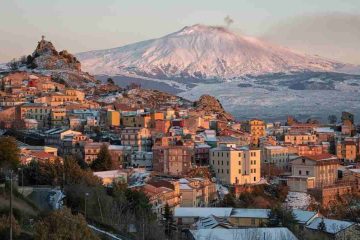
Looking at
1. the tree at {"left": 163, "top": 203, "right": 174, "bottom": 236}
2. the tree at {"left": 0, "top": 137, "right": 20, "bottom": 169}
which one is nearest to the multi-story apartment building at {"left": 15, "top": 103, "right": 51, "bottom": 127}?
the tree at {"left": 0, "top": 137, "right": 20, "bottom": 169}

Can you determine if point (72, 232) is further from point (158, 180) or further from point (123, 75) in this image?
point (123, 75)

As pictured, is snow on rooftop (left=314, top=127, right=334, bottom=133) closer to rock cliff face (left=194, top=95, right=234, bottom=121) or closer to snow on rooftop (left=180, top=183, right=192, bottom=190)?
rock cliff face (left=194, top=95, right=234, bottom=121)

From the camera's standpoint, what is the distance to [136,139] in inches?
1217

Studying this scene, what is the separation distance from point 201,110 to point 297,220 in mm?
21706

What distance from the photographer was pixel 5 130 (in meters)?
32.3

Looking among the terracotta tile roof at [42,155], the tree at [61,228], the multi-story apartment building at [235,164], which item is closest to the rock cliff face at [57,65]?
the multi-story apartment building at [235,164]

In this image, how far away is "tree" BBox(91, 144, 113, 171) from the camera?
26.8m

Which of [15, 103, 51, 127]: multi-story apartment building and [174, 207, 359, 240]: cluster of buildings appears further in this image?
[15, 103, 51, 127]: multi-story apartment building

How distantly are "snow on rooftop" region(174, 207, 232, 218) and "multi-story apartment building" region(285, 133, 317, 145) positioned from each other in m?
15.2

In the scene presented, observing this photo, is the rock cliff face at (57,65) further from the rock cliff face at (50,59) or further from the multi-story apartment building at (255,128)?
the multi-story apartment building at (255,128)

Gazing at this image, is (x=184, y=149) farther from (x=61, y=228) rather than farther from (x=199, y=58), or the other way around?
(x=199, y=58)


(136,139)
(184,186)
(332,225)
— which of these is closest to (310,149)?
(136,139)

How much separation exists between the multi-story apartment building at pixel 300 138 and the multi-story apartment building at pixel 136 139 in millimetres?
8907

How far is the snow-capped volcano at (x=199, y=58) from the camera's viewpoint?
108688 mm
